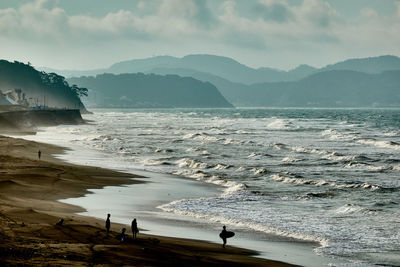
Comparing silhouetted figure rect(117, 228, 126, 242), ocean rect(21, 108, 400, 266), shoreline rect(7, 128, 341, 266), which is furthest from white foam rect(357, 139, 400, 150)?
silhouetted figure rect(117, 228, 126, 242)

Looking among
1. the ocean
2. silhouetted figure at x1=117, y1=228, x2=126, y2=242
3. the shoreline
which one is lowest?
the shoreline

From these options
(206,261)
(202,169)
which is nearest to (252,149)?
(202,169)

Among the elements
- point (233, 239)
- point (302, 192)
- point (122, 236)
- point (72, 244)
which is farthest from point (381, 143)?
point (72, 244)

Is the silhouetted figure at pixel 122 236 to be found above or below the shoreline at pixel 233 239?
above

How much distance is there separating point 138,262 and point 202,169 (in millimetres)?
36345

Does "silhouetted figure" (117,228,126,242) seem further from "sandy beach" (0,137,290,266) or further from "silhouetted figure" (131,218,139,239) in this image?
"silhouetted figure" (131,218,139,239)

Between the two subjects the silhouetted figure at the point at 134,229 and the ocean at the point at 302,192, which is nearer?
the silhouetted figure at the point at 134,229

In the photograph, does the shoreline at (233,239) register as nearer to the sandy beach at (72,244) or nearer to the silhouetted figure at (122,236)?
the sandy beach at (72,244)

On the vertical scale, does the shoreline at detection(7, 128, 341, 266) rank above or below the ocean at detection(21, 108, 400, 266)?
below

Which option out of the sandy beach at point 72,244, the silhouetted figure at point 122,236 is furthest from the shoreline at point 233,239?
the silhouetted figure at point 122,236

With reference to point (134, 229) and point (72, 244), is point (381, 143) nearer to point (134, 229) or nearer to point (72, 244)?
point (134, 229)

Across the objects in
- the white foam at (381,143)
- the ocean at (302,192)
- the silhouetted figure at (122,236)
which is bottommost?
the ocean at (302,192)

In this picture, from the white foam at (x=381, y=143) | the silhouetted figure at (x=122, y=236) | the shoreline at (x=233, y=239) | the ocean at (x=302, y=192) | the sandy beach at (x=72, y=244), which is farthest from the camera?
the white foam at (x=381, y=143)

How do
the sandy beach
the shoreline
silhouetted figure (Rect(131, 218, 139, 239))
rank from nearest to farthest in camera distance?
the sandy beach < silhouetted figure (Rect(131, 218, 139, 239)) < the shoreline
